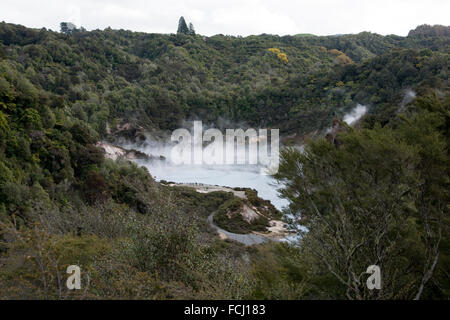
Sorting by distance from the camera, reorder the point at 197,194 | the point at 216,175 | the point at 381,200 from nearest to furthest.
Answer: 1. the point at 381,200
2. the point at 197,194
3. the point at 216,175

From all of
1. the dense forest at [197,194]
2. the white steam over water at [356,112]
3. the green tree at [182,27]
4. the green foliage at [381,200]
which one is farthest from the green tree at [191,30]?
the green foliage at [381,200]

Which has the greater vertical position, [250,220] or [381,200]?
[381,200]

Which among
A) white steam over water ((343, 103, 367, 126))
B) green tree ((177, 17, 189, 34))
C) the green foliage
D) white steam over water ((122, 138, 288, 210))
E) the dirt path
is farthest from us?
green tree ((177, 17, 189, 34))

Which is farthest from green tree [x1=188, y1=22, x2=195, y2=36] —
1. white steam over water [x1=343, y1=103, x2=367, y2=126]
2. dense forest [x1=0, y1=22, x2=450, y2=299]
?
white steam over water [x1=343, y1=103, x2=367, y2=126]

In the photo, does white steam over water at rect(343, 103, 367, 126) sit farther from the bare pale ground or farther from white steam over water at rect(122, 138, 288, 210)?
the bare pale ground

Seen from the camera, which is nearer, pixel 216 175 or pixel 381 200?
pixel 381 200

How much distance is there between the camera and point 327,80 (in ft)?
182

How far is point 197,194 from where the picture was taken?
108 ft

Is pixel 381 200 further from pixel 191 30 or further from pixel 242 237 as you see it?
pixel 191 30

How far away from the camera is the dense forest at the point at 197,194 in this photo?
21.3 feet

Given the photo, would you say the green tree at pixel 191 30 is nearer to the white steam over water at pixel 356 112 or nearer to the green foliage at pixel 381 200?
the white steam over water at pixel 356 112

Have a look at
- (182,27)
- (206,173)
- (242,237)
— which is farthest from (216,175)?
(182,27)

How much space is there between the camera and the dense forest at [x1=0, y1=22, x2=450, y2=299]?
6.50 metres
